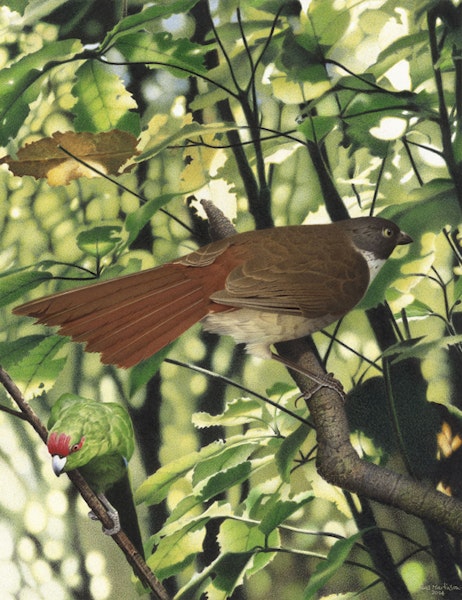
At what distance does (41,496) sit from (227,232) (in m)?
0.49

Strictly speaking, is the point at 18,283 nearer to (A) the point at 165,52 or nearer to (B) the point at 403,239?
(A) the point at 165,52

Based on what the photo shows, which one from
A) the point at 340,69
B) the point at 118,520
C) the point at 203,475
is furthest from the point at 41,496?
the point at 340,69

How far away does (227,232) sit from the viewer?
0.98 m

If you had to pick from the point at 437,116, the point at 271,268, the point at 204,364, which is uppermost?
the point at 437,116

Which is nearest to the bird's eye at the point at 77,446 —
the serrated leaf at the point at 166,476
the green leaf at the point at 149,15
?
the serrated leaf at the point at 166,476

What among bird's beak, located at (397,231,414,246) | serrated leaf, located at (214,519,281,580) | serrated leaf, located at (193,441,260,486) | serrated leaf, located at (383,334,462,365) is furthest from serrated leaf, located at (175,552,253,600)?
bird's beak, located at (397,231,414,246)

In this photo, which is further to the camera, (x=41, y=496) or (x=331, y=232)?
(x=41, y=496)

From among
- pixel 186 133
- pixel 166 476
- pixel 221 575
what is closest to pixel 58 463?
pixel 166 476

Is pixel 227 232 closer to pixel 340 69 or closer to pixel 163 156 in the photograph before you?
pixel 163 156

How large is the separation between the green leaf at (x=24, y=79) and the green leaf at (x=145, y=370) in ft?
1.39

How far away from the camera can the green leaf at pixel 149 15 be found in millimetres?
1018

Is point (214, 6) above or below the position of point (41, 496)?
above

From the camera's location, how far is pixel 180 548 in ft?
3.20
